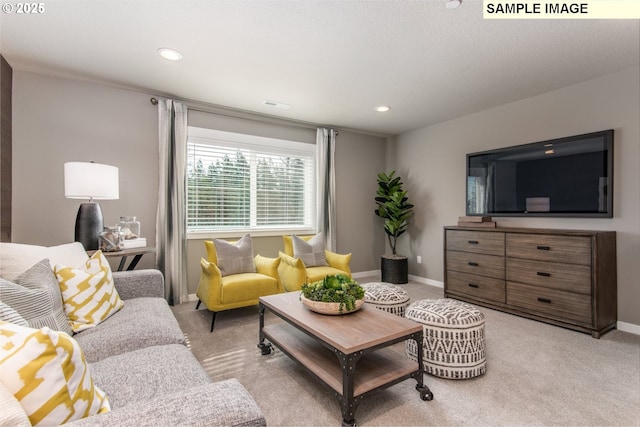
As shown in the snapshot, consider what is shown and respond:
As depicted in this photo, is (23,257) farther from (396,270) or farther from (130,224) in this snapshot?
(396,270)

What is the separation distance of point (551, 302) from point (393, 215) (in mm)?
2360

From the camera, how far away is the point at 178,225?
11.9 feet

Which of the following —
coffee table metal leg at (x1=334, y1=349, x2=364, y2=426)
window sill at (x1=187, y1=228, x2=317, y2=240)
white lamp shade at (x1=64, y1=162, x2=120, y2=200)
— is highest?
white lamp shade at (x1=64, y1=162, x2=120, y2=200)

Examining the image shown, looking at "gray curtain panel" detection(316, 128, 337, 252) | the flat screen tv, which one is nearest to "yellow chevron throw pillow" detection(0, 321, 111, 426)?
"gray curtain panel" detection(316, 128, 337, 252)

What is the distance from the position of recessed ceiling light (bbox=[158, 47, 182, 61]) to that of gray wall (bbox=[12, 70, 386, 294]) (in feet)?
3.53

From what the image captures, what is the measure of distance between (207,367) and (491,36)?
3290mm

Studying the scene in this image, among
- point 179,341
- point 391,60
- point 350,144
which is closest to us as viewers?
point 179,341

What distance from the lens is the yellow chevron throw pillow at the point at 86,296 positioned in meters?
1.69

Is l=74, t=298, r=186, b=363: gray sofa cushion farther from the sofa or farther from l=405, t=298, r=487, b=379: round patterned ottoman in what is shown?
l=405, t=298, r=487, b=379: round patterned ottoman

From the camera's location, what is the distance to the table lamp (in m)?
2.54

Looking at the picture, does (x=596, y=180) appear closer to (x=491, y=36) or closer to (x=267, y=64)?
(x=491, y=36)

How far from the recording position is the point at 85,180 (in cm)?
255

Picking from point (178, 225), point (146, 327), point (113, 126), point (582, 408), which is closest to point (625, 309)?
point (582, 408)

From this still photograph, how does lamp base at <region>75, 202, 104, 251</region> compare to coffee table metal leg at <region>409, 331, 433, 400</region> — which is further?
lamp base at <region>75, 202, 104, 251</region>
